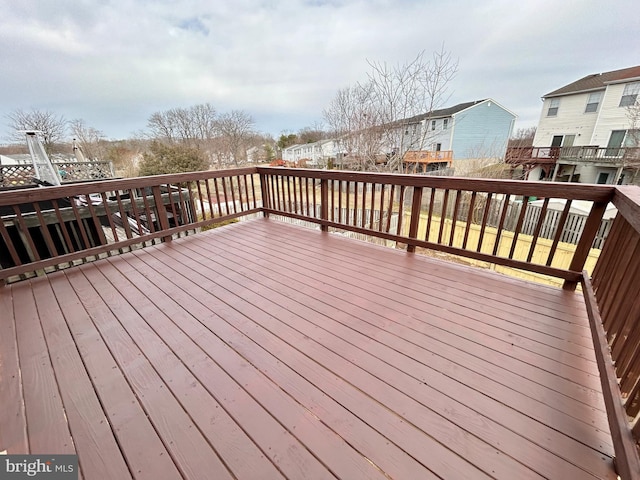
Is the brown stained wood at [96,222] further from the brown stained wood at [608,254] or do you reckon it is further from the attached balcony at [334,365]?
the brown stained wood at [608,254]

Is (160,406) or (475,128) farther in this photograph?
(475,128)

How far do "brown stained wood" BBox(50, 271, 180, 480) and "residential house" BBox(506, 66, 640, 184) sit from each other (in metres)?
9.75

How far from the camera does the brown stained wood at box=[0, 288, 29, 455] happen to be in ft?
3.64

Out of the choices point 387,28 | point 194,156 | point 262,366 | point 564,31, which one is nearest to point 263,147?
point 194,156

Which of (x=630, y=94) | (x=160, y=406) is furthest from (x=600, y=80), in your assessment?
(x=160, y=406)

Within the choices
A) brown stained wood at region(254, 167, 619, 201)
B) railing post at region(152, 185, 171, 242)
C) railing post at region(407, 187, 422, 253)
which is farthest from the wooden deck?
railing post at region(152, 185, 171, 242)

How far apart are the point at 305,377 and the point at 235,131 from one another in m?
18.0

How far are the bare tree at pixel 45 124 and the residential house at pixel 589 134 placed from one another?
19581 mm

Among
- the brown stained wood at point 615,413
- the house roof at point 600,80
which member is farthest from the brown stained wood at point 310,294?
the house roof at point 600,80

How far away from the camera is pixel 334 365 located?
1480 millimetres

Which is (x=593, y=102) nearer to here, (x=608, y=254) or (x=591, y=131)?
(x=591, y=131)

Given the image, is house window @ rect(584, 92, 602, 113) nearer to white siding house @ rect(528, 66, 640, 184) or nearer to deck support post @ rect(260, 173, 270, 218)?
white siding house @ rect(528, 66, 640, 184)

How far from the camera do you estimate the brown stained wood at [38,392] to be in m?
1.12

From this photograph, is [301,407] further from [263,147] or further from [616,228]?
[263,147]
